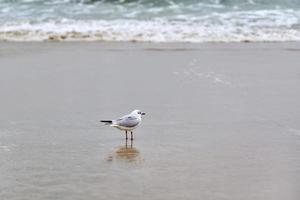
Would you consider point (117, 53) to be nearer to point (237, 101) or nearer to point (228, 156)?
point (237, 101)

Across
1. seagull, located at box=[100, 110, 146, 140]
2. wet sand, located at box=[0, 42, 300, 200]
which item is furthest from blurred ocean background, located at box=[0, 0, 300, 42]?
seagull, located at box=[100, 110, 146, 140]

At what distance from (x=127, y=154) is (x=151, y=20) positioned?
32.9ft

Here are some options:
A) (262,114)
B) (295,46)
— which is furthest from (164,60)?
(262,114)

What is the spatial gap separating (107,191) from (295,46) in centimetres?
788

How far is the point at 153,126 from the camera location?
5.96 metres

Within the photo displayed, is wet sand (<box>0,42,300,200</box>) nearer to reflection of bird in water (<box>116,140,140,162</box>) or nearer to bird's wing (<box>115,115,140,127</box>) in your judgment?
reflection of bird in water (<box>116,140,140,162</box>)

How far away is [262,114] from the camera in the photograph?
6414mm

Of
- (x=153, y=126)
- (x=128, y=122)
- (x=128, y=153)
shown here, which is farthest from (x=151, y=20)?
(x=128, y=153)

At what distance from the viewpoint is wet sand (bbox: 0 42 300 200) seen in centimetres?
424

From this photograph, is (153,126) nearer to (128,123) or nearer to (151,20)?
(128,123)

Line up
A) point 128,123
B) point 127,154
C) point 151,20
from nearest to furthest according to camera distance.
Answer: point 127,154
point 128,123
point 151,20

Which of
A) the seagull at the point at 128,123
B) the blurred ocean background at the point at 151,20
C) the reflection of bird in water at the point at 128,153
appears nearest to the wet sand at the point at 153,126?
the reflection of bird in water at the point at 128,153

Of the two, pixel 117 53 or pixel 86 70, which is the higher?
pixel 117 53

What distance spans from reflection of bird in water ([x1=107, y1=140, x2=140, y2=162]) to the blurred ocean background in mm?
7321
